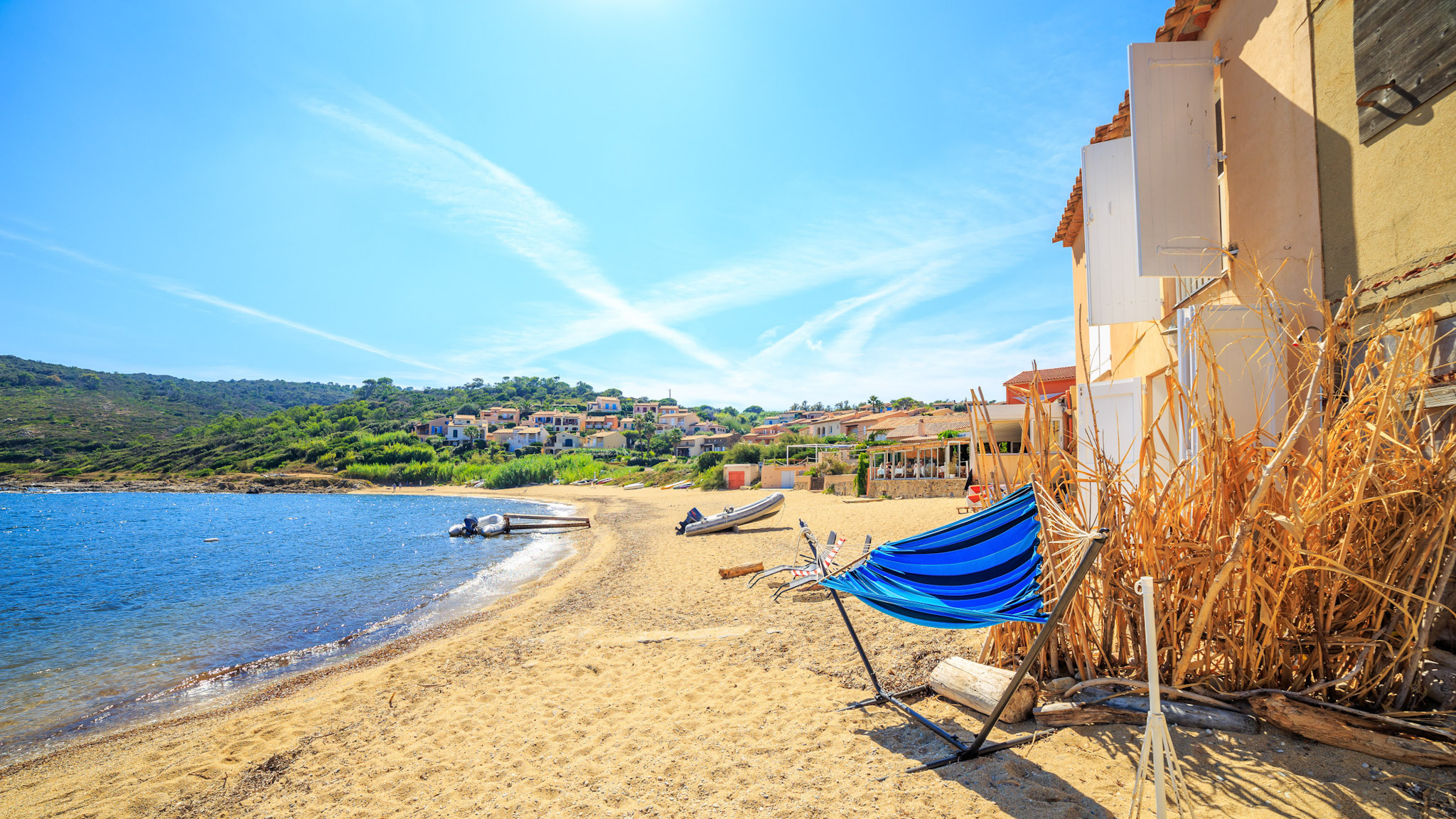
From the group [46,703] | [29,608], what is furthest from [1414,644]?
[29,608]

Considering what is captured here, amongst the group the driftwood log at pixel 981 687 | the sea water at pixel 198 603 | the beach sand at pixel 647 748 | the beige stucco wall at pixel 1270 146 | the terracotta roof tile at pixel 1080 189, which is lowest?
the sea water at pixel 198 603

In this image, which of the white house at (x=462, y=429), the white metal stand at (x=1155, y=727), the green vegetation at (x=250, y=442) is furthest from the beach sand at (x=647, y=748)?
the white house at (x=462, y=429)

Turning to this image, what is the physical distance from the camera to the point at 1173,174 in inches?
167

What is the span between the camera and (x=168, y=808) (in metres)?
3.73

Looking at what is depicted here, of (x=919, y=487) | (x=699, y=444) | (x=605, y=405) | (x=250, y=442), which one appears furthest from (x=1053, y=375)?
(x=605, y=405)

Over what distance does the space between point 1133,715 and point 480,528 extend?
66.3 feet

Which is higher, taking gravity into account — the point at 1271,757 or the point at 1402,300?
the point at 1402,300

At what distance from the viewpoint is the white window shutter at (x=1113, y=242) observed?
543cm

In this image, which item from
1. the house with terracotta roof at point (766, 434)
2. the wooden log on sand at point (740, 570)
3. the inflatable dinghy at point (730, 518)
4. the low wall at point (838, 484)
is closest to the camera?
the wooden log on sand at point (740, 570)

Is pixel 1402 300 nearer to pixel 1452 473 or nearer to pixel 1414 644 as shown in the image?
pixel 1452 473

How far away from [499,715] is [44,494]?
229ft

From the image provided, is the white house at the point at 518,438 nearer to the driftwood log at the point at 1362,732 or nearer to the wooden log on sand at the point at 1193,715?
the wooden log on sand at the point at 1193,715

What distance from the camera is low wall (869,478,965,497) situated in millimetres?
19203

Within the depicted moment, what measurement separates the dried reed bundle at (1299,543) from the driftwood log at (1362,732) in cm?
13
